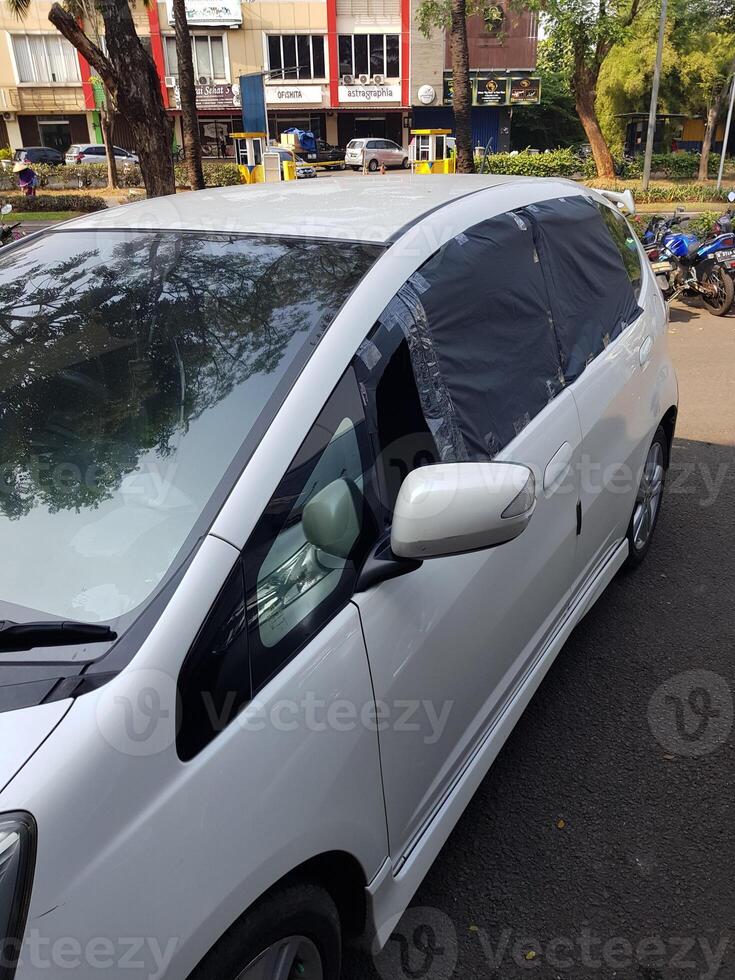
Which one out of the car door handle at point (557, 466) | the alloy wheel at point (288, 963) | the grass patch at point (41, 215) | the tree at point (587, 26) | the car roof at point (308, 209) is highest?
the tree at point (587, 26)

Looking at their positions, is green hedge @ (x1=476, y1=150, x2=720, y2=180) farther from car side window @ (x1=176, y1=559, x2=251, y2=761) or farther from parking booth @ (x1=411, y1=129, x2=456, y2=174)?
car side window @ (x1=176, y1=559, x2=251, y2=761)

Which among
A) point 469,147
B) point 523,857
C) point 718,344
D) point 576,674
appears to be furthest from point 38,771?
point 469,147

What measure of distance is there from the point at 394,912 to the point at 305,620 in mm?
782

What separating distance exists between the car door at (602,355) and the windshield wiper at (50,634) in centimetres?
181

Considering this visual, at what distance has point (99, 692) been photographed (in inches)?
48.6

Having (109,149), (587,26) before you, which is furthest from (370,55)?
(587,26)

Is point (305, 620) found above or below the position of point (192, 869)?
above

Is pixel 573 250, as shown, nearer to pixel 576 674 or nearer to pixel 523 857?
pixel 576 674

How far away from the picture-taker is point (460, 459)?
2076 mm

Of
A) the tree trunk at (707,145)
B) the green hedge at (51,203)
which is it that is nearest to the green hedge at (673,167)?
the tree trunk at (707,145)

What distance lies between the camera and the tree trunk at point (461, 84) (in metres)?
13.9

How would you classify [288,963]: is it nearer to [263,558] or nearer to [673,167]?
[263,558]

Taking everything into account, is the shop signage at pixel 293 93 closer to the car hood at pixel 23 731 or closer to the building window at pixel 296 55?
the building window at pixel 296 55

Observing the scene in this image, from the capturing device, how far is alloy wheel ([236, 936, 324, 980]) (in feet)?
4.65
